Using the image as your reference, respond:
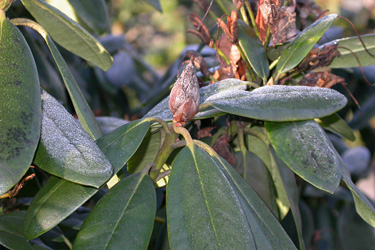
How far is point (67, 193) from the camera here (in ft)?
1.65

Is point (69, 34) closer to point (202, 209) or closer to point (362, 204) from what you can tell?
point (202, 209)

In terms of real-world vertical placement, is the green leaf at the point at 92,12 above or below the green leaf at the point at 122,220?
above

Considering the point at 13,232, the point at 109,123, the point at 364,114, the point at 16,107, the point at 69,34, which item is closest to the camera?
the point at 16,107

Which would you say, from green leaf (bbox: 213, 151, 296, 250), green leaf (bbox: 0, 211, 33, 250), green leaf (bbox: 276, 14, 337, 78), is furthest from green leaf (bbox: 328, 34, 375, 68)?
green leaf (bbox: 0, 211, 33, 250)

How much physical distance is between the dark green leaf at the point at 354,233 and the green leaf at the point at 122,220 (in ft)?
3.25

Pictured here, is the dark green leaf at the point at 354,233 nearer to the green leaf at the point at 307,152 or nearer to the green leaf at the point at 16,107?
the green leaf at the point at 307,152

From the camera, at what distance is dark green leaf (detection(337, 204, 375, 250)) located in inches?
51.7

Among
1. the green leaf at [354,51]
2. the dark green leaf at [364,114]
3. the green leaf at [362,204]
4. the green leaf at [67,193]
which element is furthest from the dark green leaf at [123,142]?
the dark green leaf at [364,114]

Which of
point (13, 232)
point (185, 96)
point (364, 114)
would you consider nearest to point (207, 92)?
point (185, 96)

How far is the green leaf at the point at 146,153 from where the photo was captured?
2.13 ft

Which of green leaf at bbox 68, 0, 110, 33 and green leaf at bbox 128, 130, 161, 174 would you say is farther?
green leaf at bbox 68, 0, 110, 33

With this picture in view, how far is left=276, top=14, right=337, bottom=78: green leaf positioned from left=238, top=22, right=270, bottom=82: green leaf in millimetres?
26

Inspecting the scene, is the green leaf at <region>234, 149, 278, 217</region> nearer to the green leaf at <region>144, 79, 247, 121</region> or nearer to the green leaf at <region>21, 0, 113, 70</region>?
the green leaf at <region>144, 79, 247, 121</region>

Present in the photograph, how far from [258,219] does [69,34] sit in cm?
42
